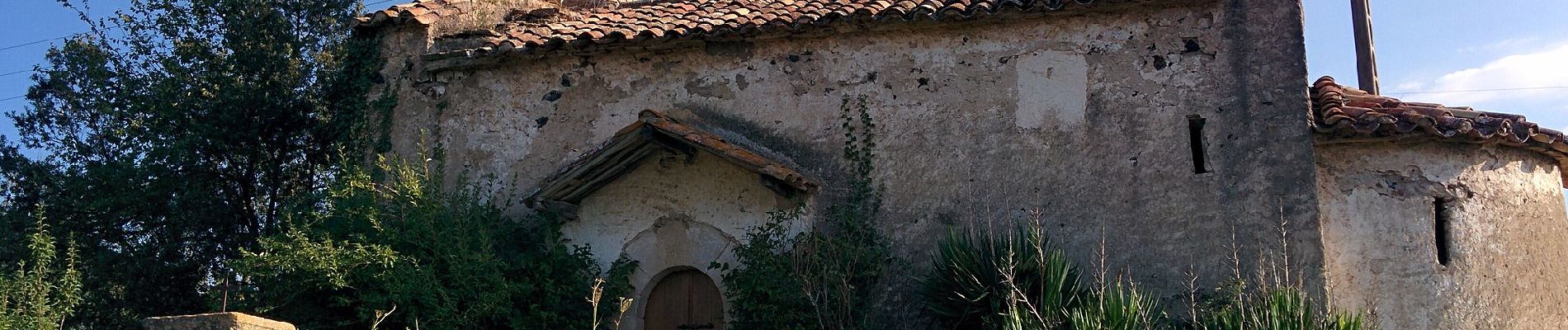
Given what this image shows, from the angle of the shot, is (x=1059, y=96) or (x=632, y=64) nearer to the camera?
(x=1059, y=96)

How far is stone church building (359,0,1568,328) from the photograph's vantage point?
9359 mm

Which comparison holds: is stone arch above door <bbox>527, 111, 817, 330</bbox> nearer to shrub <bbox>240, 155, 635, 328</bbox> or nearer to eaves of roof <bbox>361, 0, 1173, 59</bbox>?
shrub <bbox>240, 155, 635, 328</bbox>

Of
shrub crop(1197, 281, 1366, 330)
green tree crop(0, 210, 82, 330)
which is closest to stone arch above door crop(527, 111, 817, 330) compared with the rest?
shrub crop(1197, 281, 1366, 330)

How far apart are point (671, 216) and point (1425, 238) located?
5409 mm

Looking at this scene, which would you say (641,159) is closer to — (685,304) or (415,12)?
(685,304)

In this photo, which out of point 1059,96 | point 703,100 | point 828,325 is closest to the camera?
point 828,325

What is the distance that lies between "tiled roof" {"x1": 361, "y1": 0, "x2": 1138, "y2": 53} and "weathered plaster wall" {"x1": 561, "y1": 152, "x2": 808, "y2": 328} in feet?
3.48

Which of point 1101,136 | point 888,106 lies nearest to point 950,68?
point 888,106

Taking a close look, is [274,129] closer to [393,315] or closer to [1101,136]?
[393,315]

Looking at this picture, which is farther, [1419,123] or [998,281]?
[1419,123]

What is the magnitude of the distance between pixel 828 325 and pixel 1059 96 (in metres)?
2.40

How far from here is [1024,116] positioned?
9.93 metres

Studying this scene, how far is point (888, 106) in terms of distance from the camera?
1028 centimetres

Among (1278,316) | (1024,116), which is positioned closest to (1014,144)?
(1024,116)
